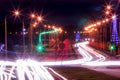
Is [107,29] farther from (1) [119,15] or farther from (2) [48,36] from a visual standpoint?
(2) [48,36]

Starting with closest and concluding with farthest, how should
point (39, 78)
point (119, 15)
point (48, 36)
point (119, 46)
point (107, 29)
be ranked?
point (39, 78) < point (119, 46) < point (119, 15) < point (107, 29) < point (48, 36)

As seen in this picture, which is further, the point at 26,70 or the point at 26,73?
the point at 26,70

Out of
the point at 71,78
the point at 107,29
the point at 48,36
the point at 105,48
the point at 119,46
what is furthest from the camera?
the point at 48,36

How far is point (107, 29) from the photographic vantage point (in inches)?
4045

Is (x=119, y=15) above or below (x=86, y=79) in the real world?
above

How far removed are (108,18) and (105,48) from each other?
1131 centimetres

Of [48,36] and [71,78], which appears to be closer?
[71,78]

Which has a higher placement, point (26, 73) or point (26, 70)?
point (26, 70)

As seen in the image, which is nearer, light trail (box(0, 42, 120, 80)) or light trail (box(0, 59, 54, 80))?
light trail (box(0, 59, 54, 80))

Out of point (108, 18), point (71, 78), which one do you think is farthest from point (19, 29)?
point (71, 78)

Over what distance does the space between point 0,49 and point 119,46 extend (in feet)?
64.2

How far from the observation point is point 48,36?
402 feet

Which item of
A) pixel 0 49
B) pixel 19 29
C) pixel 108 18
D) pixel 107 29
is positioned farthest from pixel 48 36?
pixel 0 49

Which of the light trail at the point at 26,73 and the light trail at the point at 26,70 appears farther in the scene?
the light trail at the point at 26,70
